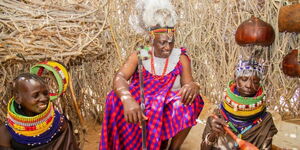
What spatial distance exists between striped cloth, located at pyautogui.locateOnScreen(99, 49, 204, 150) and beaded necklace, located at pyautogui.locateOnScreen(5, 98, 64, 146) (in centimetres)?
42

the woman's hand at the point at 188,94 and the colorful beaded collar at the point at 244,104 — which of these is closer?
the colorful beaded collar at the point at 244,104

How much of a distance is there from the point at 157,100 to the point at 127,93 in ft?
0.85

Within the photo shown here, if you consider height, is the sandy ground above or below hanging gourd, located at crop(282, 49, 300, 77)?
below

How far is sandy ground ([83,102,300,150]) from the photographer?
9.04 feet

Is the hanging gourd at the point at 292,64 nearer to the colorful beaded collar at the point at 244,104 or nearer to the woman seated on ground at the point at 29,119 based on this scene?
the colorful beaded collar at the point at 244,104

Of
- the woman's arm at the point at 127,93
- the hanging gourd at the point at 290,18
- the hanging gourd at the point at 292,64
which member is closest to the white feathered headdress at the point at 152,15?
the woman's arm at the point at 127,93

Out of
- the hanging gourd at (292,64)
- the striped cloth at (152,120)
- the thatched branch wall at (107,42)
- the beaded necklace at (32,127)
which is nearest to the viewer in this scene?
the beaded necklace at (32,127)

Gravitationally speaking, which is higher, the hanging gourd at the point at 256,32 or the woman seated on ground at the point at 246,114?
the hanging gourd at the point at 256,32

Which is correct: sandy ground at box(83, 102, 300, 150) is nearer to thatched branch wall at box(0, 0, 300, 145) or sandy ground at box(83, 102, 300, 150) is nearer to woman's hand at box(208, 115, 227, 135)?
A: thatched branch wall at box(0, 0, 300, 145)

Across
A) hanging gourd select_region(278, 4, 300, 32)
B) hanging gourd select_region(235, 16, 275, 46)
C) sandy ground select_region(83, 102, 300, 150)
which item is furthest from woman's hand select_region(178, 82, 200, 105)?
hanging gourd select_region(278, 4, 300, 32)

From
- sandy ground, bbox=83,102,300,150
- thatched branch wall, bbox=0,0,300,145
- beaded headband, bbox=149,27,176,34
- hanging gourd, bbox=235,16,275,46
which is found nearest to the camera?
beaded headband, bbox=149,27,176,34

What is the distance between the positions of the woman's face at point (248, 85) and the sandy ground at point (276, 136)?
1.13 metres

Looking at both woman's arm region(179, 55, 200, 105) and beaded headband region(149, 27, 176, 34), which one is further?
beaded headband region(149, 27, 176, 34)

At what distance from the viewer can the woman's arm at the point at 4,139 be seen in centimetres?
174
